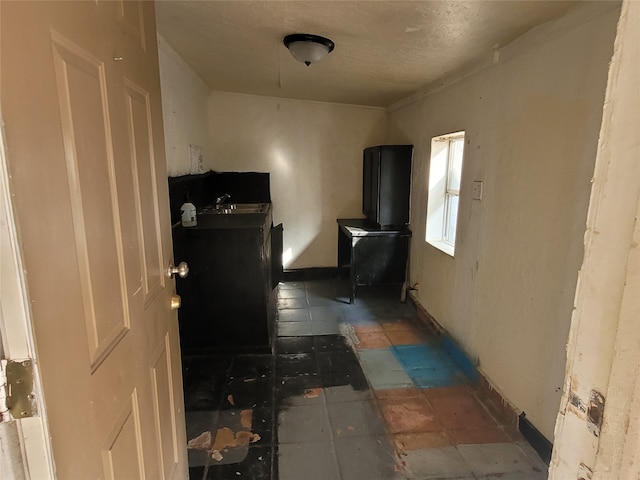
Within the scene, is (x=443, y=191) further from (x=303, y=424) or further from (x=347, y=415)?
(x=303, y=424)

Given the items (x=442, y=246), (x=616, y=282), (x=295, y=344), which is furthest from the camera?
(x=442, y=246)

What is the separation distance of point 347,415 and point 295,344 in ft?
2.90

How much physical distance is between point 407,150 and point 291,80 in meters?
1.22

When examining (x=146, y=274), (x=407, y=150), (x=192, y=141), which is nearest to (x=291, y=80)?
(x=192, y=141)

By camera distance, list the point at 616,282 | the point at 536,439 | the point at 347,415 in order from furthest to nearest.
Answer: the point at 347,415 < the point at 536,439 < the point at 616,282

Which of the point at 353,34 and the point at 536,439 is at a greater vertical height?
the point at 353,34

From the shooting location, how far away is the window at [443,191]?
2.94 m

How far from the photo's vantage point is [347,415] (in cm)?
201

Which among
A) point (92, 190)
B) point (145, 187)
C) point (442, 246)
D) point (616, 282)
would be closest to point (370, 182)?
point (442, 246)

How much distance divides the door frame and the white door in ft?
0.04

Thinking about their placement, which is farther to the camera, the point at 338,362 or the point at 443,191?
the point at 443,191

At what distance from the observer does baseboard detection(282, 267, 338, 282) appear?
14.3ft

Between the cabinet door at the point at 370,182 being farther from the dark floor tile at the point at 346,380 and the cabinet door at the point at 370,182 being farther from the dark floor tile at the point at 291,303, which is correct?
the dark floor tile at the point at 346,380

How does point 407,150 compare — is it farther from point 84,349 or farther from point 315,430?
point 84,349
